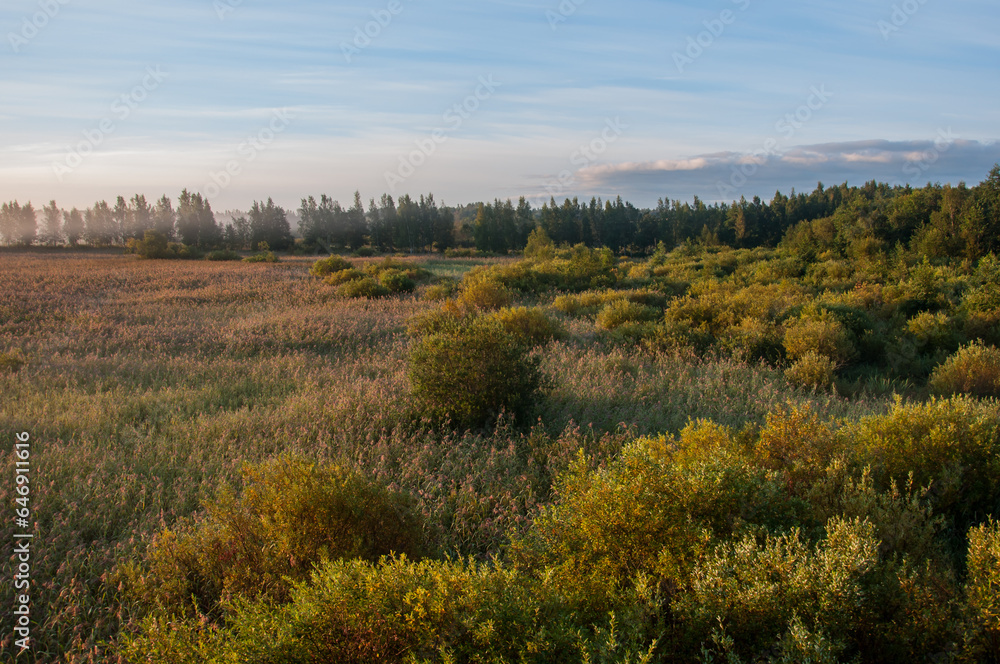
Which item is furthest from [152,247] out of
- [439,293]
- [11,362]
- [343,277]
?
[11,362]

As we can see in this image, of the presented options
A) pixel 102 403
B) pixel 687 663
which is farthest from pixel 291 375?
pixel 687 663

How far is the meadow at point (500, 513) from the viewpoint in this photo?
1.88 m

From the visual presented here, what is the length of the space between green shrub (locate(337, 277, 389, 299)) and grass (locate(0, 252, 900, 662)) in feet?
22.1

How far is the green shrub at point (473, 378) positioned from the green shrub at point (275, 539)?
249cm

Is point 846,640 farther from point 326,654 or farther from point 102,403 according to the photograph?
point 102,403

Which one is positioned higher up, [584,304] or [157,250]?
[157,250]

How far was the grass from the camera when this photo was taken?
332 cm

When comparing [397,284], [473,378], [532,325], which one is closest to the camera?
[473,378]

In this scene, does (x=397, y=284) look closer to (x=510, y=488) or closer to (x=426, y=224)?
(x=510, y=488)

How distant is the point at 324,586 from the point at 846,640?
2.05 metres

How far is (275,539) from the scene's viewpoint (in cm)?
277

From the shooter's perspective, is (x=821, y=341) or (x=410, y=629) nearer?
(x=410, y=629)

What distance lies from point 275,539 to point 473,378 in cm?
307

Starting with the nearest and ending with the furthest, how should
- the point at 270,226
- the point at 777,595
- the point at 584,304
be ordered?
1. the point at 777,595
2. the point at 584,304
3. the point at 270,226
